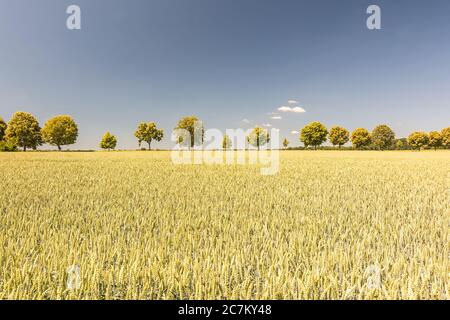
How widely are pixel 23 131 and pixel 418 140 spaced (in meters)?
133

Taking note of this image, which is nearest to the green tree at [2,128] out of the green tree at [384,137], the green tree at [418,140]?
the green tree at [384,137]

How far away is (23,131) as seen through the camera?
7031 cm

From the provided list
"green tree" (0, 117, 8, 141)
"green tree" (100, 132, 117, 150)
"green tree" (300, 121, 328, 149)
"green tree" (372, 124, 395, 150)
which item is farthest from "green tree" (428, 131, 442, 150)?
"green tree" (0, 117, 8, 141)

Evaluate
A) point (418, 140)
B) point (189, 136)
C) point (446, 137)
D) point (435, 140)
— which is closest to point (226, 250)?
point (189, 136)

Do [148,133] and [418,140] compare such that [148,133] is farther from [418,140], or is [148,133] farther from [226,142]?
[418,140]

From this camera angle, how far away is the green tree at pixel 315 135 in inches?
4016

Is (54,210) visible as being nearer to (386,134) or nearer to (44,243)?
(44,243)

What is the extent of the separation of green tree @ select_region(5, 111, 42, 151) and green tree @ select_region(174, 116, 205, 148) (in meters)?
37.1

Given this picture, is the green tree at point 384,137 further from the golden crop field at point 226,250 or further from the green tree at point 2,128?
the green tree at point 2,128

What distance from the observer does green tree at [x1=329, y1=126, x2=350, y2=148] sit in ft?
379

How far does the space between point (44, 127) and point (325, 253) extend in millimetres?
90282

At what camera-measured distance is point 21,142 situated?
231 feet

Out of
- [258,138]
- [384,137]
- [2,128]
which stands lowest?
[384,137]

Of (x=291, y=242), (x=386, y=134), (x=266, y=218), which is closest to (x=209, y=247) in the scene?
(x=291, y=242)
